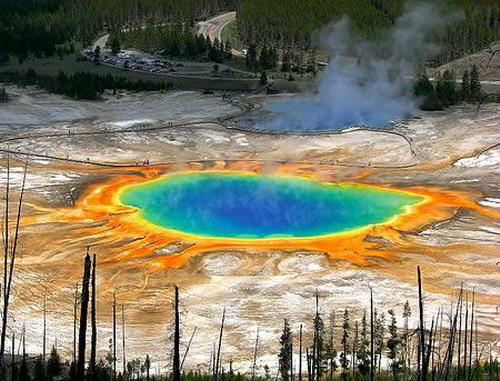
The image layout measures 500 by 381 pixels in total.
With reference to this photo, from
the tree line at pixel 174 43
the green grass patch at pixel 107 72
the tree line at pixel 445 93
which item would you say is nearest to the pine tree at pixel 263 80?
the green grass patch at pixel 107 72

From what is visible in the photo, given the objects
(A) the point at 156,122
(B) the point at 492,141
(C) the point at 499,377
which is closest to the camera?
(C) the point at 499,377

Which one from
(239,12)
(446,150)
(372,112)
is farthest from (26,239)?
(239,12)

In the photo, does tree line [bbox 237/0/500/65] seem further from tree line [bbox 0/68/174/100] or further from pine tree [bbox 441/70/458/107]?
tree line [bbox 0/68/174/100]

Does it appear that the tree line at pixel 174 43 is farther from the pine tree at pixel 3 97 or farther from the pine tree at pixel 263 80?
the pine tree at pixel 3 97

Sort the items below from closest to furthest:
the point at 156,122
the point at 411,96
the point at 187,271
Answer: the point at 187,271, the point at 156,122, the point at 411,96

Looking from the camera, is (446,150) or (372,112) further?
(372,112)

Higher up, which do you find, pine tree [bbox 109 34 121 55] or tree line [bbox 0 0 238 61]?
tree line [bbox 0 0 238 61]

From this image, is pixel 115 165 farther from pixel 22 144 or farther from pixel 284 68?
pixel 284 68

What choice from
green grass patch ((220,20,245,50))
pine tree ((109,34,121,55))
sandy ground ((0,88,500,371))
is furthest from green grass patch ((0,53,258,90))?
green grass patch ((220,20,245,50))
